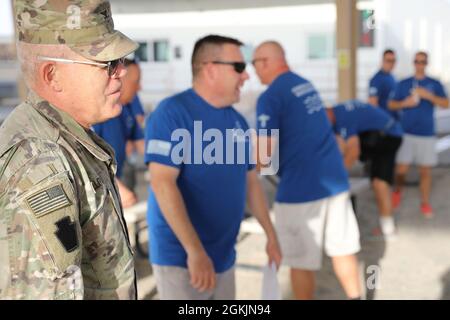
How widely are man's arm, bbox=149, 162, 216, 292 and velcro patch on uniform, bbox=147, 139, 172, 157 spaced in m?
0.05

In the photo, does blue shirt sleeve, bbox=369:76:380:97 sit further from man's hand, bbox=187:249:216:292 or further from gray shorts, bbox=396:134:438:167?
man's hand, bbox=187:249:216:292

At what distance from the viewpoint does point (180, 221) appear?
6.73 feet

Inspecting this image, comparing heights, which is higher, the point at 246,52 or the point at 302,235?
the point at 246,52

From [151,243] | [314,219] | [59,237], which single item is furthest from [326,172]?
[59,237]

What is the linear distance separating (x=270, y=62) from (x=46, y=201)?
7.53 feet

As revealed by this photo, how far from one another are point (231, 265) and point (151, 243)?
1.29 feet

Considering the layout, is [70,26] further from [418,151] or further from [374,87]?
[374,87]

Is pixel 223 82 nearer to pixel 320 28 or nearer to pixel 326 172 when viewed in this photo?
pixel 326 172

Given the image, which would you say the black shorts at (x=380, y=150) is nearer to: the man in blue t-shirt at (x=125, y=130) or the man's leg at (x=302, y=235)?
the man's leg at (x=302, y=235)

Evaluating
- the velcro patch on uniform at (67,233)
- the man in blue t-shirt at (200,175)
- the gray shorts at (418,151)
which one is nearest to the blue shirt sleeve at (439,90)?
the gray shorts at (418,151)

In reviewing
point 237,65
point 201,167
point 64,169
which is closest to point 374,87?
point 237,65

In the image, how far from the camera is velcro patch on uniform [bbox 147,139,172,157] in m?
A: 2.08

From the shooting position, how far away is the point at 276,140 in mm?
2924

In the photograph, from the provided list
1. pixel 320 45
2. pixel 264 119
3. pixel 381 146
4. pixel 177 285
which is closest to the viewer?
pixel 177 285
